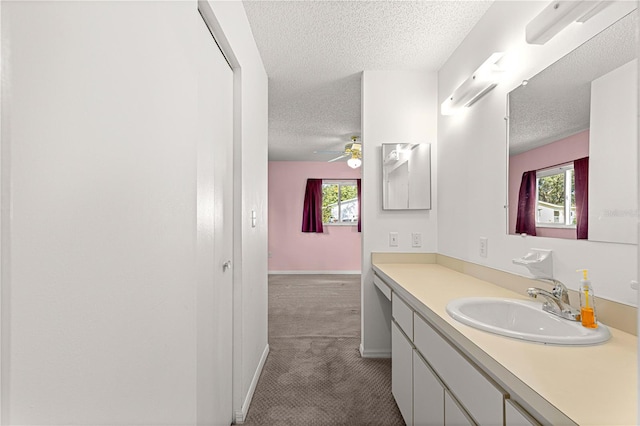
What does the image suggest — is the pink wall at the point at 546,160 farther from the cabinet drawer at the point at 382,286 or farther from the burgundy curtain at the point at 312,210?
the burgundy curtain at the point at 312,210

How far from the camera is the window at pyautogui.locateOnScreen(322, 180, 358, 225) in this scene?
24.1 feet

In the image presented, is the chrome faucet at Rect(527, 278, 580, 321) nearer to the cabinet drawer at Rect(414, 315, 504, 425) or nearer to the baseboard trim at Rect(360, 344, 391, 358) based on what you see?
the cabinet drawer at Rect(414, 315, 504, 425)

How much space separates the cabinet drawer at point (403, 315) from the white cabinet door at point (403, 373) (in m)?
0.05

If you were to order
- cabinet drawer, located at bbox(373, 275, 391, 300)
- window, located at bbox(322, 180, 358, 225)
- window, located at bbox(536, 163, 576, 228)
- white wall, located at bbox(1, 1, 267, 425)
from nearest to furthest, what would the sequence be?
white wall, located at bbox(1, 1, 267, 425) < window, located at bbox(536, 163, 576, 228) < cabinet drawer, located at bbox(373, 275, 391, 300) < window, located at bbox(322, 180, 358, 225)

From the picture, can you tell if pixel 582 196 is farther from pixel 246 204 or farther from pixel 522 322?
pixel 246 204

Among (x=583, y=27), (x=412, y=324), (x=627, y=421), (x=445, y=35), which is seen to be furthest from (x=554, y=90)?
(x=627, y=421)

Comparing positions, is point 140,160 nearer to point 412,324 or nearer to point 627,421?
point 627,421

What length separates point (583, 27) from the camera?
4.40ft

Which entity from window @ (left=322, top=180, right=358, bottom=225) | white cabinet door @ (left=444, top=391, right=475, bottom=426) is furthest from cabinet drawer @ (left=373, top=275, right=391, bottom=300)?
window @ (left=322, top=180, right=358, bottom=225)

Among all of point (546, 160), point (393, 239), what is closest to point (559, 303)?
point (546, 160)

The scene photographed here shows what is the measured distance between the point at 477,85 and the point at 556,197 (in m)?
0.86

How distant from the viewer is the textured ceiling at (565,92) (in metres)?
1.20

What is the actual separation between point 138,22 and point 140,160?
32 centimetres

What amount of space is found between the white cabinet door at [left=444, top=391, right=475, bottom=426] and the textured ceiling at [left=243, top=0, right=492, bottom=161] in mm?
2007
